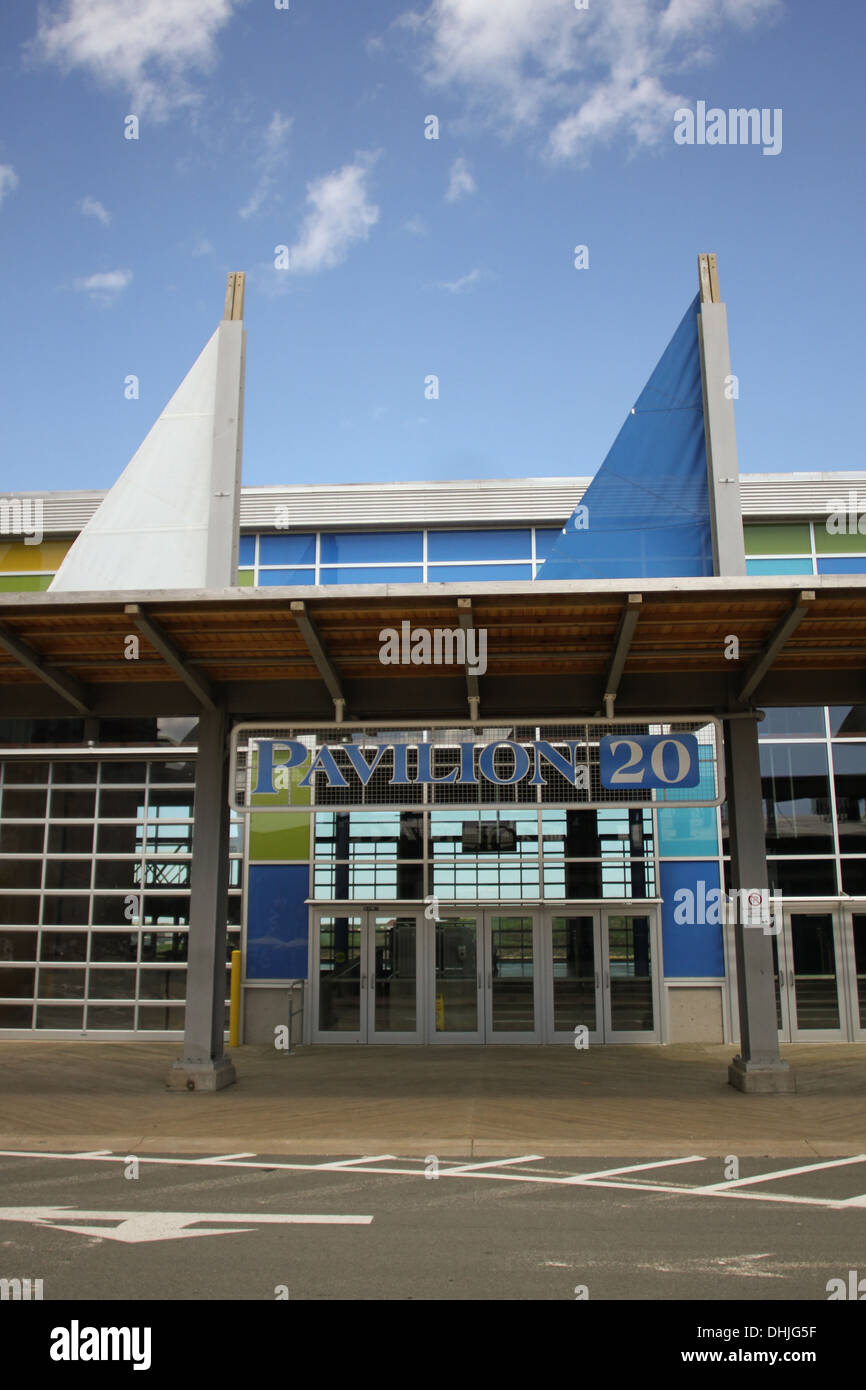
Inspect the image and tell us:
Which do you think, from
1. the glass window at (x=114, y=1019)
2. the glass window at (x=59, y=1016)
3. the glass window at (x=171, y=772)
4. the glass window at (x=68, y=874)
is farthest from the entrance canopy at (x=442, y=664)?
the glass window at (x=59, y=1016)

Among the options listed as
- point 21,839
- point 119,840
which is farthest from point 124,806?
point 21,839

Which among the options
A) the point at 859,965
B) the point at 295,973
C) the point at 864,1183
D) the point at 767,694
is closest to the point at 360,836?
the point at 295,973

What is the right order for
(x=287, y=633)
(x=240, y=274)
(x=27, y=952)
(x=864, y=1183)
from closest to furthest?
(x=864, y=1183)
(x=287, y=633)
(x=240, y=274)
(x=27, y=952)

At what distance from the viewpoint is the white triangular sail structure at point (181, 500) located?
1233 centimetres

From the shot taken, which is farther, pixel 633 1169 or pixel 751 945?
pixel 751 945

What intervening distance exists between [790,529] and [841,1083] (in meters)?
9.68

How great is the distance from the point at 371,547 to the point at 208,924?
8438 millimetres

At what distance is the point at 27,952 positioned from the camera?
56.9 ft

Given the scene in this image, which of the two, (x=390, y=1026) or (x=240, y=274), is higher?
(x=240, y=274)

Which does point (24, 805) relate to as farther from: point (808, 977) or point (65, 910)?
point (808, 977)

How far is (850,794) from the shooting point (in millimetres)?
16797

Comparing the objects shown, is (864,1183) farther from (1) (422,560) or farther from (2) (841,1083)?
(1) (422,560)

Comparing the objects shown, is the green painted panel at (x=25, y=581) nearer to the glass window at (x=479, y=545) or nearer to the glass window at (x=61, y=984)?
the glass window at (x=61, y=984)

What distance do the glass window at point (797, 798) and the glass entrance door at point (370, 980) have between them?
6.26m
